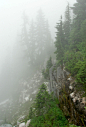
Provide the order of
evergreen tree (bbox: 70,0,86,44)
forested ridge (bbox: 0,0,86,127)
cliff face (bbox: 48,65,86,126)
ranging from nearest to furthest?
cliff face (bbox: 48,65,86,126) → forested ridge (bbox: 0,0,86,127) → evergreen tree (bbox: 70,0,86,44)

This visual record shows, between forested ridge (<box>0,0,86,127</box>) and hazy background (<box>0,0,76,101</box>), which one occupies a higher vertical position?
hazy background (<box>0,0,76,101</box>)

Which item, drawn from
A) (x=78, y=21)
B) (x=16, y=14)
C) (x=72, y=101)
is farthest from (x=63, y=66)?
(x=16, y=14)

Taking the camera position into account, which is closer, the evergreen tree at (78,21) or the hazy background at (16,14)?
the evergreen tree at (78,21)

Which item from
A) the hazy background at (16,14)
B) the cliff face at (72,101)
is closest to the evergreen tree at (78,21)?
the cliff face at (72,101)

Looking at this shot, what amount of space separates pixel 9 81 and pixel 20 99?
39.3 feet

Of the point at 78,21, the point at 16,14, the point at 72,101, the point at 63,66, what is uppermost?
the point at 16,14

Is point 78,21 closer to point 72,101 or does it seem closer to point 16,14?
point 72,101

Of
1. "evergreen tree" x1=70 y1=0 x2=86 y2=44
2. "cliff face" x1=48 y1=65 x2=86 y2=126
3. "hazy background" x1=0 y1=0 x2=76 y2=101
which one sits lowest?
"cliff face" x1=48 y1=65 x2=86 y2=126

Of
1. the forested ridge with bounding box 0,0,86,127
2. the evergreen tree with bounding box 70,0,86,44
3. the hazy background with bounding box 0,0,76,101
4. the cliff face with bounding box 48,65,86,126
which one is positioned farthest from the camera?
the hazy background with bounding box 0,0,76,101

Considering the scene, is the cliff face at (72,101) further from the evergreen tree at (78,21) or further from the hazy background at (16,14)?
the hazy background at (16,14)

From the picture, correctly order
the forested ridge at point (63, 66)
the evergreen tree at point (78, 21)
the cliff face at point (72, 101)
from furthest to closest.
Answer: the evergreen tree at point (78, 21)
the forested ridge at point (63, 66)
the cliff face at point (72, 101)

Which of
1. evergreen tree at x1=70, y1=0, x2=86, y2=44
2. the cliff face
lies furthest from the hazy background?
the cliff face

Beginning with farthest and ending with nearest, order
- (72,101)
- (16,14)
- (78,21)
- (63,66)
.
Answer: (16,14) → (78,21) → (63,66) → (72,101)

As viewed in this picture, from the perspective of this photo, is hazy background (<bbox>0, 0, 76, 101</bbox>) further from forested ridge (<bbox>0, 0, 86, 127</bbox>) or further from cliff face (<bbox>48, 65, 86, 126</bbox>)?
cliff face (<bbox>48, 65, 86, 126</bbox>)
